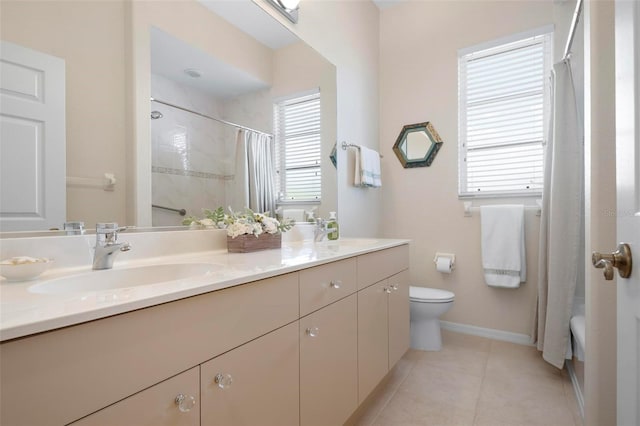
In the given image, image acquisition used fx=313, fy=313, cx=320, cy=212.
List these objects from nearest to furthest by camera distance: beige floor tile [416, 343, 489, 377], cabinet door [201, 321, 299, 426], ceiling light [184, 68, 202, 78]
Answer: cabinet door [201, 321, 299, 426], ceiling light [184, 68, 202, 78], beige floor tile [416, 343, 489, 377]

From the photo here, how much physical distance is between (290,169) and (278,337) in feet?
3.77

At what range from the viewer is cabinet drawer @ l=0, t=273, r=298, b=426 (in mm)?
454

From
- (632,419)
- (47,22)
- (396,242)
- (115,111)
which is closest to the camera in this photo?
(632,419)

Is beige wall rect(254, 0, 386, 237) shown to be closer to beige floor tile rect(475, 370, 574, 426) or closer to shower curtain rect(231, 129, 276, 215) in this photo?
shower curtain rect(231, 129, 276, 215)

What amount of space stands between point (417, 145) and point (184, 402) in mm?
2600

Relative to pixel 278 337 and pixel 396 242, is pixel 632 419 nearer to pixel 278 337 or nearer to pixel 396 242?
pixel 278 337

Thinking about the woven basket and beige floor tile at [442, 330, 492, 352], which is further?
beige floor tile at [442, 330, 492, 352]

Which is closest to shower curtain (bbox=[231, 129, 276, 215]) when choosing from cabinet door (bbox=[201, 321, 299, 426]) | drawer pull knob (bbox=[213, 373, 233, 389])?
cabinet door (bbox=[201, 321, 299, 426])

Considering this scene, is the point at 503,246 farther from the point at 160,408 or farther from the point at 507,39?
the point at 160,408

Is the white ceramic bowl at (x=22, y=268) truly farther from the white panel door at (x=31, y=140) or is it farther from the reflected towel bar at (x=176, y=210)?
the reflected towel bar at (x=176, y=210)

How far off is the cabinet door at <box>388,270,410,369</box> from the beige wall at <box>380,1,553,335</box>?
86 centimetres

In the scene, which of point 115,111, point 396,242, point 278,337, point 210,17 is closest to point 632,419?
point 278,337

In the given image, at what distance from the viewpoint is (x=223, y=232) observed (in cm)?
143

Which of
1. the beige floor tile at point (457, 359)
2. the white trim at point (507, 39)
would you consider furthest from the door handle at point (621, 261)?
the white trim at point (507, 39)
